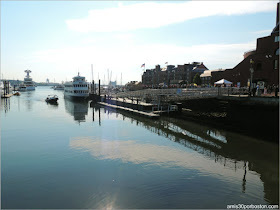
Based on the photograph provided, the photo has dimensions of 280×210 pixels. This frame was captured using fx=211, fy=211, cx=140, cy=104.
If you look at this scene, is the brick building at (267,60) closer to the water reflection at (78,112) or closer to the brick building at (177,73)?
the water reflection at (78,112)

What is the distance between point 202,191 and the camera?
43.6 ft

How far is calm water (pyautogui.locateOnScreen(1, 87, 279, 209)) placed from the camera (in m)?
12.5

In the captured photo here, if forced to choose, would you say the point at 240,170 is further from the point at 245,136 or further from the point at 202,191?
the point at 245,136

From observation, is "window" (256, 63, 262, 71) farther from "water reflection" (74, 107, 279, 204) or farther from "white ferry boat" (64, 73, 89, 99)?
"white ferry boat" (64, 73, 89, 99)

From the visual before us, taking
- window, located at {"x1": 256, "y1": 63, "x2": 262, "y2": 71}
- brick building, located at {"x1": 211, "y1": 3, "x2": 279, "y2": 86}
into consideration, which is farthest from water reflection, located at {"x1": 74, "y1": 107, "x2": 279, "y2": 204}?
window, located at {"x1": 256, "y1": 63, "x2": 262, "y2": 71}

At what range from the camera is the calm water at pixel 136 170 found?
41.1 feet

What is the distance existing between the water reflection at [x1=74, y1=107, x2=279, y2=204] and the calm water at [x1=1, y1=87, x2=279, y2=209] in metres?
0.07

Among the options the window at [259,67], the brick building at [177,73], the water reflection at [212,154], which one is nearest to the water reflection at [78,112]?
the water reflection at [212,154]

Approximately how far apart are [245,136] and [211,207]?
684 inches

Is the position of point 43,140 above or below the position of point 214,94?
below

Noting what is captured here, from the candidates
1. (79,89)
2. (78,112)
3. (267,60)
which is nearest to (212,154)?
(267,60)

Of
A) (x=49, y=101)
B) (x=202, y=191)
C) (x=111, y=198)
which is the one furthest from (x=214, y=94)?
(x=49, y=101)

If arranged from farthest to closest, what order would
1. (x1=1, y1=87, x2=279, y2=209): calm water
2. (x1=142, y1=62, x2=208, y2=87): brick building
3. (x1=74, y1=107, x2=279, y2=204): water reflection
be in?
(x1=142, y1=62, x2=208, y2=87): brick building, (x1=74, y1=107, x2=279, y2=204): water reflection, (x1=1, y1=87, x2=279, y2=209): calm water

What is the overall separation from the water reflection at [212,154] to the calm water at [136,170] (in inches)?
2.7
